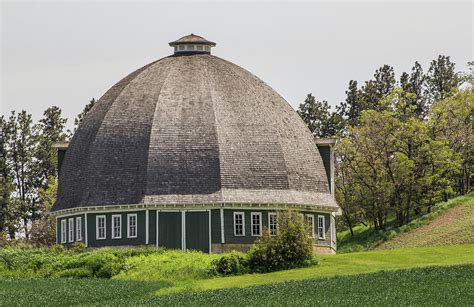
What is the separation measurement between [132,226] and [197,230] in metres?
3.53

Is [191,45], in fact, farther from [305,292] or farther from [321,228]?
[305,292]

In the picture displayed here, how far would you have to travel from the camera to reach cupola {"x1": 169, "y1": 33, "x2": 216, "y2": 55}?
81.7 m

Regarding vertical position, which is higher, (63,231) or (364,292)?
(63,231)

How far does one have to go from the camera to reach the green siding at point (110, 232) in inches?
2928

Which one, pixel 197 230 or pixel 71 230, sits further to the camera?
pixel 71 230

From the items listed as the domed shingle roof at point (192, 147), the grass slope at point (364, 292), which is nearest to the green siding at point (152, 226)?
the domed shingle roof at point (192, 147)

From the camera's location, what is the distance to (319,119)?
114125 mm

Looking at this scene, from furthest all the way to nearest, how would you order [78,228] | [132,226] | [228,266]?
[78,228] → [132,226] → [228,266]

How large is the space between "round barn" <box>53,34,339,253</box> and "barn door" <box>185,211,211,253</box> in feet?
0.17

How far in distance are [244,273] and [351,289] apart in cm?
1283

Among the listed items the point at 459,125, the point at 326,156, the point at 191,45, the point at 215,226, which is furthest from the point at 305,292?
the point at 459,125

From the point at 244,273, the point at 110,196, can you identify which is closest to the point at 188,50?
the point at 110,196

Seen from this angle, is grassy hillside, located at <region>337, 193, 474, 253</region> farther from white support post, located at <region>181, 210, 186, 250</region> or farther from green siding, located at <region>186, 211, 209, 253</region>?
white support post, located at <region>181, 210, 186, 250</region>

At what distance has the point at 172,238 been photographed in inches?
2916
